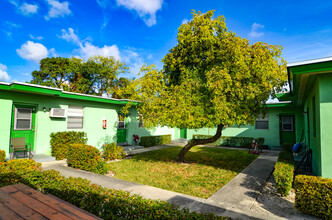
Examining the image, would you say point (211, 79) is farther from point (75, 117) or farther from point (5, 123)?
point (5, 123)

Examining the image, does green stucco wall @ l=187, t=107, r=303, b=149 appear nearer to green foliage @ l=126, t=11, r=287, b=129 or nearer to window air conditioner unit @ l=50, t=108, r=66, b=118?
green foliage @ l=126, t=11, r=287, b=129

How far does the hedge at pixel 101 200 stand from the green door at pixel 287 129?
1398 cm

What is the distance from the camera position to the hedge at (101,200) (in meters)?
2.54

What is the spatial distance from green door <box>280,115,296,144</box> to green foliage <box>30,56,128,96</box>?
87.7 feet

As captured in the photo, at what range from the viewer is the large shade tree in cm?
650

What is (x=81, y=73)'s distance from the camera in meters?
30.7

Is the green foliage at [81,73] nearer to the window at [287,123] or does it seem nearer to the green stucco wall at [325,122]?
the window at [287,123]

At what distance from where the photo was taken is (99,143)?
1177 cm

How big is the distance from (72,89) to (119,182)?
28.2m

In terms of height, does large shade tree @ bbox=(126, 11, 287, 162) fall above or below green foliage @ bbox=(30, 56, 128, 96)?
below

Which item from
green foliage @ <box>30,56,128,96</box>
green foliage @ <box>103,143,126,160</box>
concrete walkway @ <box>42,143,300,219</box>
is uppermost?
green foliage @ <box>30,56,128,96</box>

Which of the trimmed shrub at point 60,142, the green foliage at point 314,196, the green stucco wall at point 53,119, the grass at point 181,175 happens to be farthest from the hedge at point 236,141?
the trimmed shrub at point 60,142

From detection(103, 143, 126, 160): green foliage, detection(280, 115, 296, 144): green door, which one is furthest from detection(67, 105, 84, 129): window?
detection(280, 115, 296, 144): green door

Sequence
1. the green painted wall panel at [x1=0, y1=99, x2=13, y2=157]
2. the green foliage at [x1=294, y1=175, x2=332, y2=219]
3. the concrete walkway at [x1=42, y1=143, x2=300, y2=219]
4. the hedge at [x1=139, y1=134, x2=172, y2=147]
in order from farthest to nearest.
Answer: the hedge at [x1=139, y1=134, x2=172, y2=147] < the green painted wall panel at [x1=0, y1=99, x2=13, y2=157] < the concrete walkway at [x1=42, y1=143, x2=300, y2=219] < the green foliage at [x1=294, y1=175, x2=332, y2=219]
